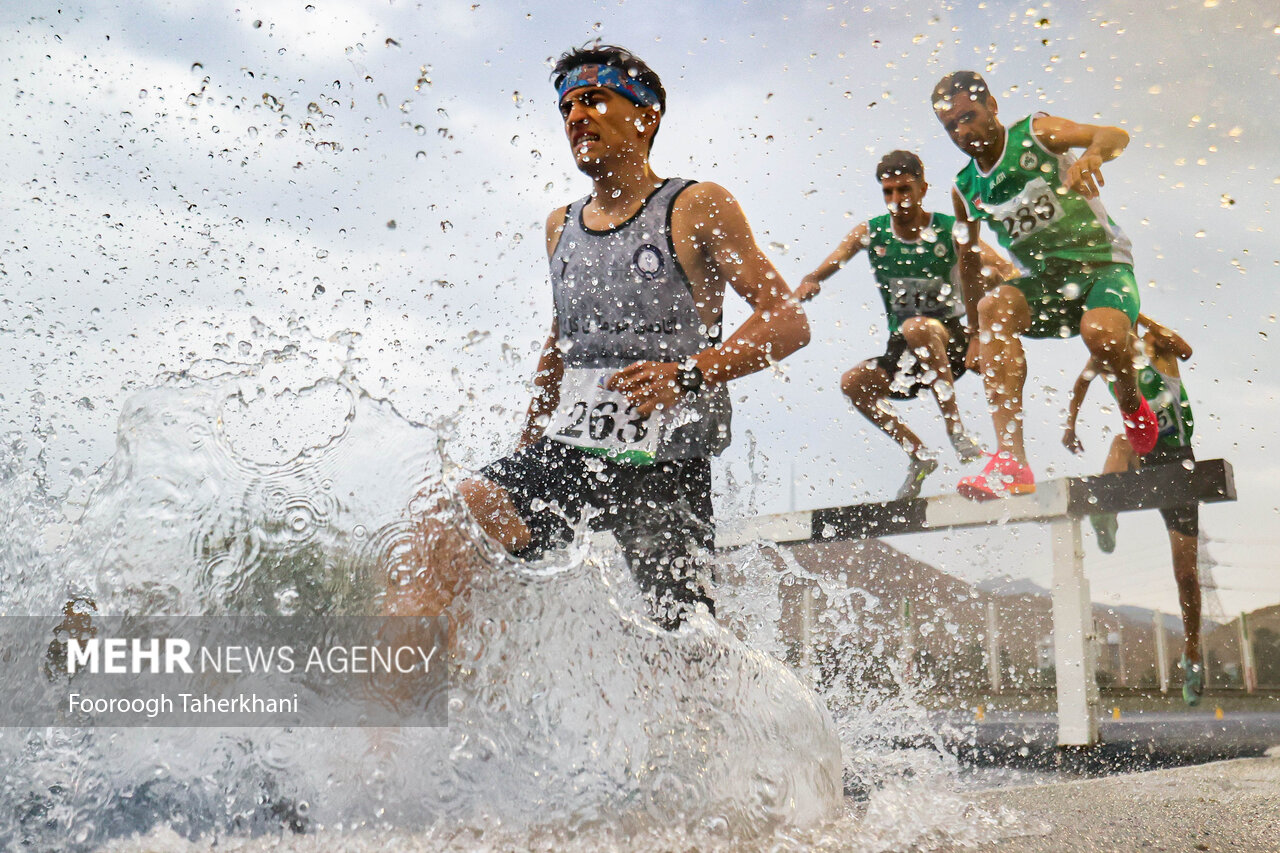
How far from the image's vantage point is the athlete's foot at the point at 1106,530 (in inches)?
164

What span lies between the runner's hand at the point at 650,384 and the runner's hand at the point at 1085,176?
1.98 metres

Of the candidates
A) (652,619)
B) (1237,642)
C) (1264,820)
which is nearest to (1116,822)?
(1264,820)

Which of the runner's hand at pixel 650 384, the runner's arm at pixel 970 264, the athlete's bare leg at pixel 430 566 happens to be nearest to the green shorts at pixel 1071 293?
the runner's arm at pixel 970 264

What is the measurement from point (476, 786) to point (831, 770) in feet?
2.24

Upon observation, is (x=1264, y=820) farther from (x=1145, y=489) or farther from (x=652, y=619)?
(x=1145, y=489)

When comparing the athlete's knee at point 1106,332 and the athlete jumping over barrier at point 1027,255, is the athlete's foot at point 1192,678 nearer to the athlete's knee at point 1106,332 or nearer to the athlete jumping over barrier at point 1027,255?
the athlete jumping over barrier at point 1027,255

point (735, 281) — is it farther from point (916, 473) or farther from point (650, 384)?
point (916, 473)

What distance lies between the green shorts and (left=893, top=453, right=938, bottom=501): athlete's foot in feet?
2.20

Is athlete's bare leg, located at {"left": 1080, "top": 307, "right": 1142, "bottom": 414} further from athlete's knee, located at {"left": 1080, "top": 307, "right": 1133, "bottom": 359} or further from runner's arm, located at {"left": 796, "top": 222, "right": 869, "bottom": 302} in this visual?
runner's arm, located at {"left": 796, "top": 222, "right": 869, "bottom": 302}

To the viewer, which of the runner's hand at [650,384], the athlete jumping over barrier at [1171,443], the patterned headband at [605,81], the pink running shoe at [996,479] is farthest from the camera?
the athlete jumping over barrier at [1171,443]

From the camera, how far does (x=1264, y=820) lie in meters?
1.71

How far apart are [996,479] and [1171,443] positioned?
962 mm

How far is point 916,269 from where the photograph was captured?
365cm

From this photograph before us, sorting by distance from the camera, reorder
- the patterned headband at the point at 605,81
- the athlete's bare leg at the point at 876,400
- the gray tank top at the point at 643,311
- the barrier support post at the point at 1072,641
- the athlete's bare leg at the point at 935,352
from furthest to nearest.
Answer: the barrier support post at the point at 1072,641 → the athlete's bare leg at the point at 876,400 → the athlete's bare leg at the point at 935,352 → the patterned headband at the point at 605,81 → the gray tank top at the point at 643,311
